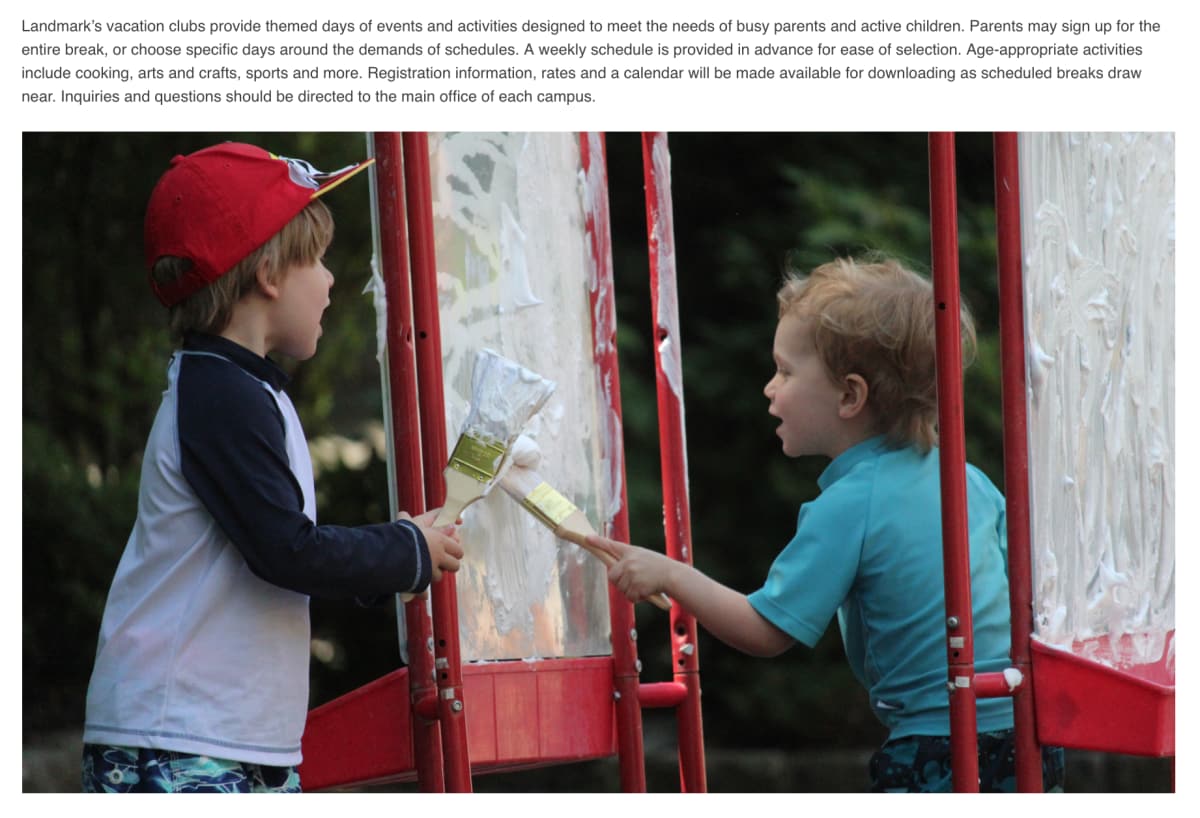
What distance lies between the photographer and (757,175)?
4.73 metres

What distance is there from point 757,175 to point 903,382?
2.73m

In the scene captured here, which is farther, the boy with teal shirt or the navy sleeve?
the boy with teal shirt

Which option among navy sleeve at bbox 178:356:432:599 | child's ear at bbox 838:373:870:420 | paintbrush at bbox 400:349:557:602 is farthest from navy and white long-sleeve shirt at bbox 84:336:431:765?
child's ear at bbox 838:373:870:420

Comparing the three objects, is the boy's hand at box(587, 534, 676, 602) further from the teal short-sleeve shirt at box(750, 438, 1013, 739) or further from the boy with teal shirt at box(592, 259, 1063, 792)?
the teal short-sleeve shirt at box(750, 438, 1013, 739)

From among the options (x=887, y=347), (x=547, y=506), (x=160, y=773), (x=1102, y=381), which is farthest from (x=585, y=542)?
(x=1102, y=381)

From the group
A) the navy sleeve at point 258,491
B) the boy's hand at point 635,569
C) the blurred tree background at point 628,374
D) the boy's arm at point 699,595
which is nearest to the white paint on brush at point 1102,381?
the boy's arm at point 699,595

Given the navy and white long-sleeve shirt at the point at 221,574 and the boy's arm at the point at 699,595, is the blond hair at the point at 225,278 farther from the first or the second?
the boy's arm at the point at 699,595

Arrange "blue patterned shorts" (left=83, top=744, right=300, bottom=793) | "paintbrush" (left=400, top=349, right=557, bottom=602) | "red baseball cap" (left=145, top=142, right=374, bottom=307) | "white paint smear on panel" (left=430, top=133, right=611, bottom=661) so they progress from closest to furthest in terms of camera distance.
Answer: "blue patterned shorts" (left=83, top=744, right=300, bottom=793) → "red baseball cap" (left=145, top=142, right=374, bottom=307) → "paintbrush" (left=400, top=349, right=557, bottom=602) → "white paint smear on panel" (left=430, top=133, right=611, bottom=661)

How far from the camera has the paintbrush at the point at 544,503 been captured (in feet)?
6.69

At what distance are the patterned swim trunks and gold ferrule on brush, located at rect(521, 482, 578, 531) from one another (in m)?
0.51

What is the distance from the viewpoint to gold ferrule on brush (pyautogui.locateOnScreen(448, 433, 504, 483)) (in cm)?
193

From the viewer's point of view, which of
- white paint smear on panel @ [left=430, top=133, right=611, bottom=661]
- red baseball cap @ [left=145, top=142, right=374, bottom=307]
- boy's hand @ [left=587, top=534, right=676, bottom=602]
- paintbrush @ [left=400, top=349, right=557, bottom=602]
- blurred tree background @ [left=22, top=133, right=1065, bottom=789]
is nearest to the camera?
red baseball cap @ [left=145, top=142, right=374, bottom=307]

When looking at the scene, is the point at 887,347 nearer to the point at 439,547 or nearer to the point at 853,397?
the point at 853,397

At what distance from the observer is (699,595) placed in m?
2.00
